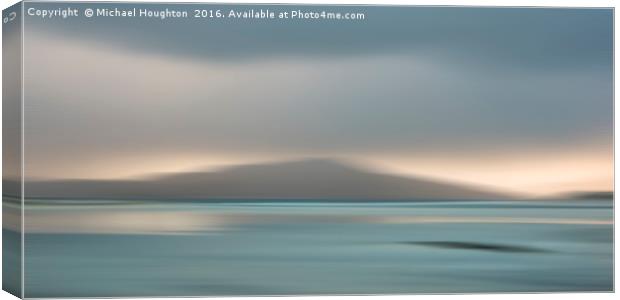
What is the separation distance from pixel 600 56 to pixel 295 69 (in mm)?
3632

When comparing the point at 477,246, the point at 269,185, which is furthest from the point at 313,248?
the point at 477,246

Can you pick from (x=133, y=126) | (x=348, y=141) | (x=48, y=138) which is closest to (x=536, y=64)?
(x=348, y=141)

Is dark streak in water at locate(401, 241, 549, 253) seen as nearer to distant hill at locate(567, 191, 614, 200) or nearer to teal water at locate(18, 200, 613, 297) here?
teal water at locate(18, 200, 613, 297)

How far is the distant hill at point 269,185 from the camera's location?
14789 millimetres

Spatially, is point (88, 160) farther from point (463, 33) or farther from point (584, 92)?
point (584, 92)

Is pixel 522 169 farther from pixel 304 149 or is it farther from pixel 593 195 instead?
pixel 304 149

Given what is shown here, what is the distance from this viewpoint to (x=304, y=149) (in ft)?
49.3

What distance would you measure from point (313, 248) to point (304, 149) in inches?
45.0

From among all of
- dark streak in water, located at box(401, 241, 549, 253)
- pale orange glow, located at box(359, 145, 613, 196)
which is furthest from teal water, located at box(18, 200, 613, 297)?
pale orange glow, located at box(359, 145, 613, 196)

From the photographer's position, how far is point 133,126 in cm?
1482

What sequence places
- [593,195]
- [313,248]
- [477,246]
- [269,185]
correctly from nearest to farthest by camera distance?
[269,185] → [313,248] → [477,246] → [593,195]

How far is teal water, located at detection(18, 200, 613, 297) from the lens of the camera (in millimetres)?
14859

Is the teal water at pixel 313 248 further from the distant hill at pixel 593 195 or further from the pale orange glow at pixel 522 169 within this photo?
the pale orange glow at pixel 522 169

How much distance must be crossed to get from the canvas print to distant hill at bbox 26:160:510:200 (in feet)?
0.07
